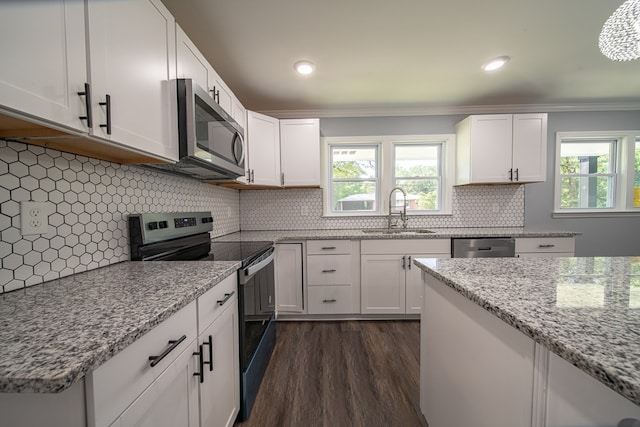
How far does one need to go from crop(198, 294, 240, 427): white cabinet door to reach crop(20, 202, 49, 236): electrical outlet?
75cm

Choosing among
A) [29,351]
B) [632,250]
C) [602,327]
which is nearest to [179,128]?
[29,351]

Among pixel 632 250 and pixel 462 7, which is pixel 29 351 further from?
pixel 632 250

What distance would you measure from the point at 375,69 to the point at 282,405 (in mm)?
2655

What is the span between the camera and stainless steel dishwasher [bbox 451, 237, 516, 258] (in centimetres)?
237

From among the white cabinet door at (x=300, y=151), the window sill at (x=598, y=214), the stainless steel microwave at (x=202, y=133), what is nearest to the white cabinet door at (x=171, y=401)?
the stainless steel microwave at (x=202, y=133)

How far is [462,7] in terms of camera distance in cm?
145

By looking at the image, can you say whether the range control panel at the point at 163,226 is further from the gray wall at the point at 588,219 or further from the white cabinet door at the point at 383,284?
the gray wall at the point at 588,219

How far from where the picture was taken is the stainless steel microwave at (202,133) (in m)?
1.22

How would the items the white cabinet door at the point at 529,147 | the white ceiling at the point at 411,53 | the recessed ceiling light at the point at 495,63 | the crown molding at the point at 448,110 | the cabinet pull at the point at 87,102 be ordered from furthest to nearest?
the crown molding at the point at 448,110, the white cabinet door at the point at 529,147, the recessed ceiling light at the point at 495,63, the white ceiling at the point at 411,53, the cabinet pull at the point at 87,102

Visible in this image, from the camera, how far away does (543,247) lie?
2.39 meters

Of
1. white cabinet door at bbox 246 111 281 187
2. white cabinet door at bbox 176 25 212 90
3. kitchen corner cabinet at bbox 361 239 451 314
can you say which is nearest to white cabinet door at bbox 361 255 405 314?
kitchen corner cabinet at bbox 361 239 451 314

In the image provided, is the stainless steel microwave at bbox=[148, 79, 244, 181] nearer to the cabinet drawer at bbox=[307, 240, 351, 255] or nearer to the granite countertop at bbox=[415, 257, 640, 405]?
the cabinet drawer at bbox=[307, 240, 351, 255]

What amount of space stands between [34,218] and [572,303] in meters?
1.83

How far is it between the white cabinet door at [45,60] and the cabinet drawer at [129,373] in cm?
67
